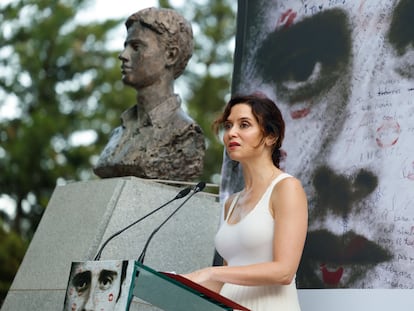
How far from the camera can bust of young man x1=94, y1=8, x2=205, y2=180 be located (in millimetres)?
4676

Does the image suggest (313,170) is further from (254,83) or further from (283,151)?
(254,83)

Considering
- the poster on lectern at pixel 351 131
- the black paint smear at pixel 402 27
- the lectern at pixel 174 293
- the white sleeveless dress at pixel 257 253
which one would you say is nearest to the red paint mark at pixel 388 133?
the poster on lectern at pixel 351 131

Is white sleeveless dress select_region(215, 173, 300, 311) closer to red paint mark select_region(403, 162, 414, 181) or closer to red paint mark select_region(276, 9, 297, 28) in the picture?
red paint mark select_region(403, 162, 414, 181)

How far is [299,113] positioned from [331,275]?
34.9 inches

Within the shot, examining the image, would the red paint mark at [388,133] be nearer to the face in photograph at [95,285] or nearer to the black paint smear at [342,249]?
the black paint smear at [342,249]

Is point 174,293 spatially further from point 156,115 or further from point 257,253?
point 156,115

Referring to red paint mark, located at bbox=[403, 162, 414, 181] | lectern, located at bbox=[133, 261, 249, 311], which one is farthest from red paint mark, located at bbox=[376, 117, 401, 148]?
lectern, located at bbox=[133, 261, 249, 311]

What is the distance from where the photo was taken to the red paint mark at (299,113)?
4.51 meters

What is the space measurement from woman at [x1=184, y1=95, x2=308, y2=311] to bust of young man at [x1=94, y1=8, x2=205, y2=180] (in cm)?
127

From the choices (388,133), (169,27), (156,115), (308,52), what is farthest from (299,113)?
(169,27)

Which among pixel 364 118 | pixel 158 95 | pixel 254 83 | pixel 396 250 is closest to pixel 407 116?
pixel 364 118

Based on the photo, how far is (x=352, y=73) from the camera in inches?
169

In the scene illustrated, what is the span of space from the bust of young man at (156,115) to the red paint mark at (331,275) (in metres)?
1.00

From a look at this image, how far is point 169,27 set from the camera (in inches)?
191
